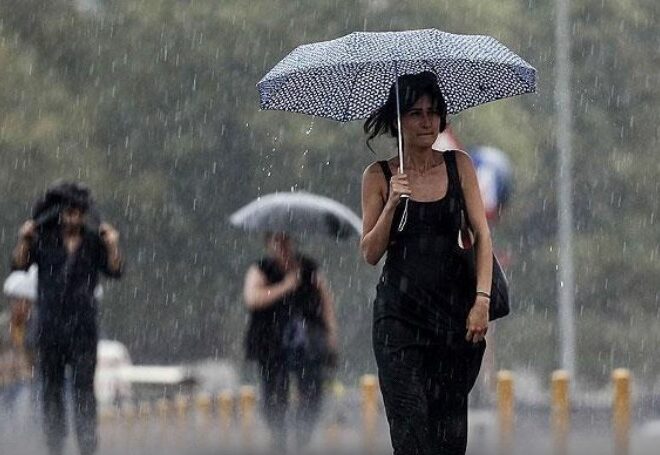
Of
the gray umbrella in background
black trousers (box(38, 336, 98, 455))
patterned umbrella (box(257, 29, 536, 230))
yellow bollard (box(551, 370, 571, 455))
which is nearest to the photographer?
patterned umbrella (box(257, 29, 536, 230))

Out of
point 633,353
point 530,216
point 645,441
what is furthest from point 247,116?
point 645,441

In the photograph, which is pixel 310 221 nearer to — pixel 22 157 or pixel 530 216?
pixel 22 157

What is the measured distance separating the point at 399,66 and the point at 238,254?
3533 centimetres

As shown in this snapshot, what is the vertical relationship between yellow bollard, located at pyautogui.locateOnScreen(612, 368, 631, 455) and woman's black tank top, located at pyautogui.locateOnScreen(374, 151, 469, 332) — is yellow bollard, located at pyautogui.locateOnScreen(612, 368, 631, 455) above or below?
below

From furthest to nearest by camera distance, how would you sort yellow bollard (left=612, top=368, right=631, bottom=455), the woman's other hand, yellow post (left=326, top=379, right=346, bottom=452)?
1. yellow post (left=326, top=379, right=346, bottom=452)
2. yellow bollard (left=612, top=368, right=631, bottom=455)
3. the woman's other hand

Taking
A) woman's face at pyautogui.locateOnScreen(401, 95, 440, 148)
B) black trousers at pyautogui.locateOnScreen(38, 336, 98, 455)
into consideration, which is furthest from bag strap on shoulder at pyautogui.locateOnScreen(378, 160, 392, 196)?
black trousers at pyautogui.locateOnScreen(38, 336, 98, 455)

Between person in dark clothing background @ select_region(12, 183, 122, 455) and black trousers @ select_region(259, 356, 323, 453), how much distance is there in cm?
188

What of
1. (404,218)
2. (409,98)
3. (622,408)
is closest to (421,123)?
(409,98)

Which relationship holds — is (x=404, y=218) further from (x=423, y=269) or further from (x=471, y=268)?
(x=471, y=268)

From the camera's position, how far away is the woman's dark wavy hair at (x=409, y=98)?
25.1 ft

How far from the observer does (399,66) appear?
8219 millimetres

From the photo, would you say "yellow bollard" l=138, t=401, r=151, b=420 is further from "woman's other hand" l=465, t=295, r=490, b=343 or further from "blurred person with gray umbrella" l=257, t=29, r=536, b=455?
"woman's other hand" l=465, t=295, r=490, b=343

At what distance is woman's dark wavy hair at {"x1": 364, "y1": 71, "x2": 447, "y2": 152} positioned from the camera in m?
7.65

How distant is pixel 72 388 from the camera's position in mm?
11406
